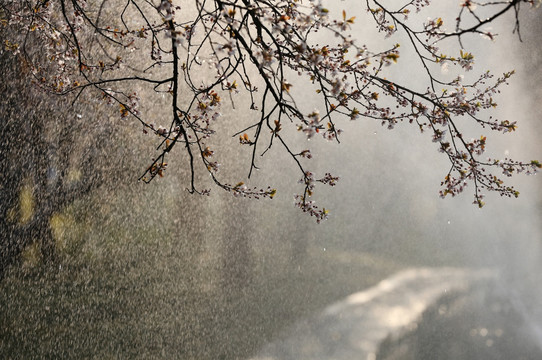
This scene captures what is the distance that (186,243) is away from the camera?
5.88 meters

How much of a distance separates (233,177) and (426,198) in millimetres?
4205

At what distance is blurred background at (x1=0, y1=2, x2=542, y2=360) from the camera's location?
4.27m

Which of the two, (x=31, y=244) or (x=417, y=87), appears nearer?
(x=31, y=244)

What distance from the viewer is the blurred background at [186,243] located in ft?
14.0

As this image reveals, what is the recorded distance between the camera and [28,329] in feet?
13.0

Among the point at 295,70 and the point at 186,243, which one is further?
the point at 186,243

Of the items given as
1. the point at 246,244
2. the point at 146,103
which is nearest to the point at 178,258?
the point at 246,244

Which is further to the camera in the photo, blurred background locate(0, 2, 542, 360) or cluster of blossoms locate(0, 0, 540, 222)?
blurred background locate(0, 2, 542, 360)

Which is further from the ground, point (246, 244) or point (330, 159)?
point (330, 159)

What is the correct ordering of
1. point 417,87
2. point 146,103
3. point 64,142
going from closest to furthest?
point 64,142 → point 146,103 → point 417,87

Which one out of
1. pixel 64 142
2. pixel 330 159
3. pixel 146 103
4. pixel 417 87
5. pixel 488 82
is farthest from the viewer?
pixel 488 82

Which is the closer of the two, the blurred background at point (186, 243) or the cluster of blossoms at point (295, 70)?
the cluster of blossoms at point (295, 70)

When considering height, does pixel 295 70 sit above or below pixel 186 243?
above

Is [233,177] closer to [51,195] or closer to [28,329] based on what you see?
[51,195]
